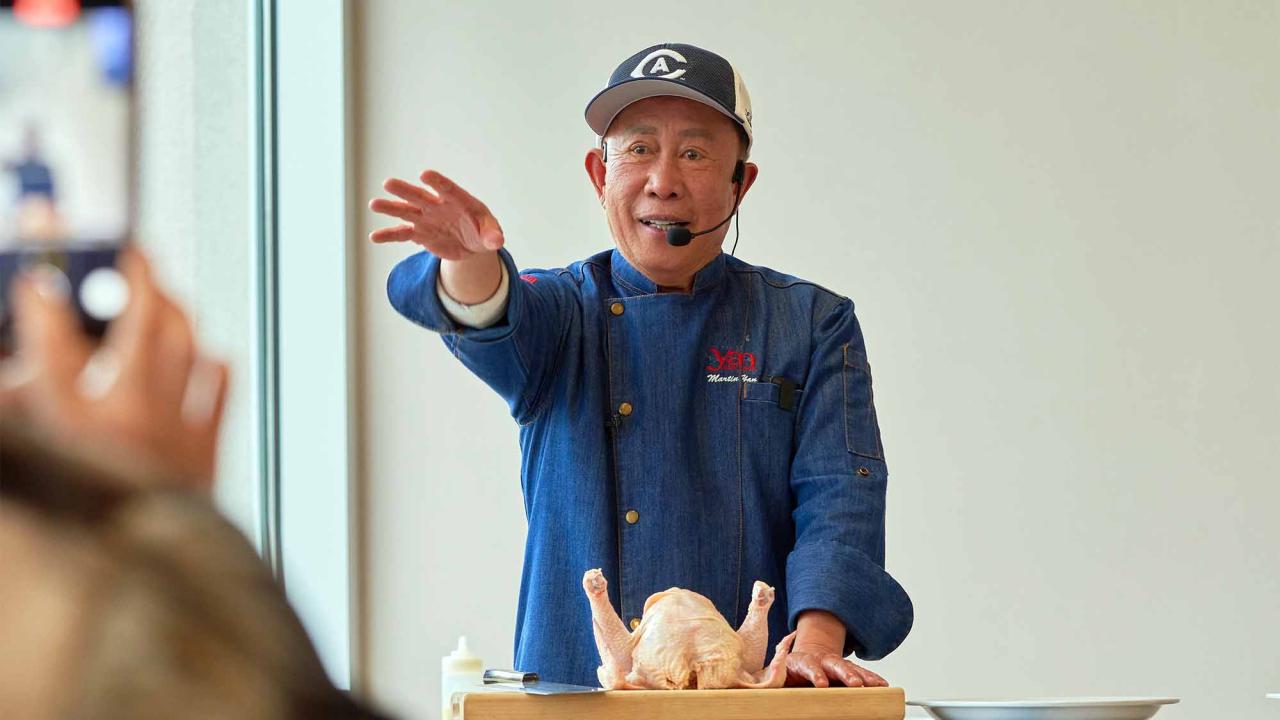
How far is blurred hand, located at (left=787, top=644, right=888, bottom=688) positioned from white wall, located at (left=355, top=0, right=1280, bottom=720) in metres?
2.26

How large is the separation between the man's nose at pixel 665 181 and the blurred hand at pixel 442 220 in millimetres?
355

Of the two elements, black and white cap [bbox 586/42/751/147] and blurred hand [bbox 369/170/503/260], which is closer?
blurred hand [bbox 369/170/503/260]

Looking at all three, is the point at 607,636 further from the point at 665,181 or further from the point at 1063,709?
the point at 665,181

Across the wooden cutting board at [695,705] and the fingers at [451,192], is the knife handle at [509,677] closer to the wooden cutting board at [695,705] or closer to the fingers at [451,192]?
the wooden cutting board at [695,705]

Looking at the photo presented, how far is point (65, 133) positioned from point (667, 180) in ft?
2.49

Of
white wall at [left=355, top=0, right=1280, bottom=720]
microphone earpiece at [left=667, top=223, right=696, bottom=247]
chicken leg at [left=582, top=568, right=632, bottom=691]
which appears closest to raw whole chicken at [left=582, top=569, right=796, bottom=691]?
chicken leg at [left=582, top=568, right=632, bottom=691]

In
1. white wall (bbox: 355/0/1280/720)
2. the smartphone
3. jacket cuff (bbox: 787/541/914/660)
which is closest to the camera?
the smartphone

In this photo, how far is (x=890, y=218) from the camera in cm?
391

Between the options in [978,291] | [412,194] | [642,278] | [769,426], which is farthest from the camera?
[978,291]

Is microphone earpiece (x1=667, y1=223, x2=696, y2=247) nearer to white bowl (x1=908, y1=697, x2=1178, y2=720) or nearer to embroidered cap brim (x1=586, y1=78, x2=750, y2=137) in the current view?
embroidered cap brim (x1=586, y1=78, x2=750, y2=137)

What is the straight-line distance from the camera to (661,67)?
198 cm

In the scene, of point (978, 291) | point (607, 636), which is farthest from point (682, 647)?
point (978, 291)

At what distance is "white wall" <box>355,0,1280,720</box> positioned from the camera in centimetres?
379

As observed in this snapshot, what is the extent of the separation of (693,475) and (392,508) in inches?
81.1
